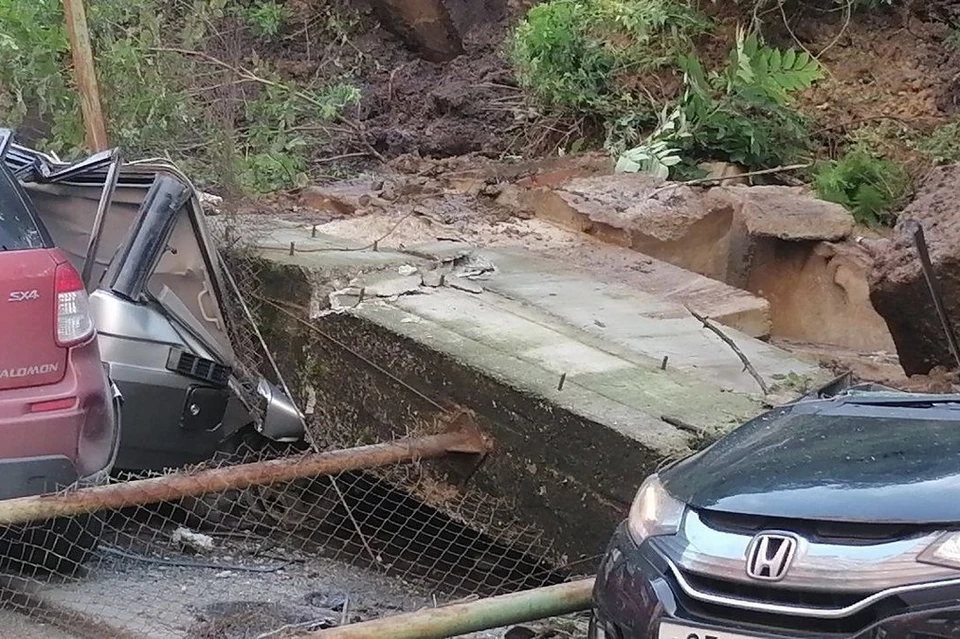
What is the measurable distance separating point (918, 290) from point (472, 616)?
10.2 ft

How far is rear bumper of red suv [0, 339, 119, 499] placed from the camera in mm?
4324

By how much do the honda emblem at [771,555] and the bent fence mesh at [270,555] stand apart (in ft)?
6.36

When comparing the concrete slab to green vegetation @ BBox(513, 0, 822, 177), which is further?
green vegetation @ BBox(513, 0, 822, 177)

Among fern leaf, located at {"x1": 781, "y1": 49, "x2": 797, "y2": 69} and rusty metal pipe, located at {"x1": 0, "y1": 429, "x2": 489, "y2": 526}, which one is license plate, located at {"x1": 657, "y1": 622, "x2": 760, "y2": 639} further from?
fern leaf, located at {"x1": 781, "y1": 49, "x2": 797, "y2": 69}

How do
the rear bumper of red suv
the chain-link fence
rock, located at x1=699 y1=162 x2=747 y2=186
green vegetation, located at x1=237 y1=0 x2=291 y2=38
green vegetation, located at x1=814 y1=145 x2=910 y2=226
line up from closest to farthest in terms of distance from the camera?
the rear bumper of red suv, the chain-link fence, green vegetation, located at x1=814 y1=145 x2=910 y2=226, rock, located at x1=699 y1=162 x2=747 y2=186, green vegetation, located at x1=237 y1=0 x2=291 y2=38

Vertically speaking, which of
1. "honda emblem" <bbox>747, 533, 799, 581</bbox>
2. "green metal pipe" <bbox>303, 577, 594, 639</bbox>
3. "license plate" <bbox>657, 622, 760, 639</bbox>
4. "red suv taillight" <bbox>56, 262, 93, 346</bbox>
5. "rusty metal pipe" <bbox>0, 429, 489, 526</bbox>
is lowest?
"rusty metal pipe" <bbox>0, 429, 489, 526</bbox>

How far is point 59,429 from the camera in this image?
4.44 metres

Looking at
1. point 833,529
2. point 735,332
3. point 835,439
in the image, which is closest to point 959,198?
point 735,332

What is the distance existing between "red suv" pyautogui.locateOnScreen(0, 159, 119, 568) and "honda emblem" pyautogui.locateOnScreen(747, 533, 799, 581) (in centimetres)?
269

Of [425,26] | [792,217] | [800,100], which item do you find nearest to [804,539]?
[792,217]

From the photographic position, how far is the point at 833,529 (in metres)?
2.72

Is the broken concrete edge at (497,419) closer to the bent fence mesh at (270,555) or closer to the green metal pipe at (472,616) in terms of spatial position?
the bent fence mesh at (270,555)

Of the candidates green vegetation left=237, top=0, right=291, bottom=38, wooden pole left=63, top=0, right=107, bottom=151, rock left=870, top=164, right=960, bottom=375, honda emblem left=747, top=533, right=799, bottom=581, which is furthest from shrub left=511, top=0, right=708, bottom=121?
honda emblem left=747, top=533, right=799, bottom=581

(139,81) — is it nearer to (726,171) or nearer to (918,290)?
(726,171)
